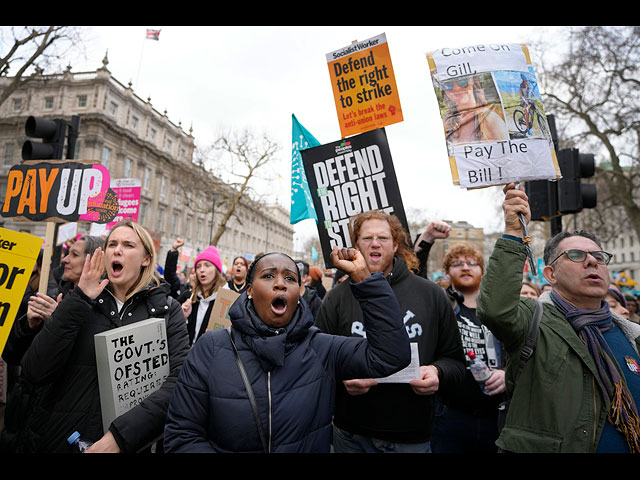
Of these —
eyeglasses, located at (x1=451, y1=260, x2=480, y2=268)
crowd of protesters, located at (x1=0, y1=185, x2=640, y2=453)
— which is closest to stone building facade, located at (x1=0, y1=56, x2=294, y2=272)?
eyeglasses, located at (x1=451, y1=260, x2=480, y2=268)

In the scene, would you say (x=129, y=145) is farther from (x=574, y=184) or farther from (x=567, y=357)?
(x=567, y=357)

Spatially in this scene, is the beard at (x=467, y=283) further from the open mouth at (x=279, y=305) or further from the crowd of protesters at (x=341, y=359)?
the open mouth at (x=279, y=305)

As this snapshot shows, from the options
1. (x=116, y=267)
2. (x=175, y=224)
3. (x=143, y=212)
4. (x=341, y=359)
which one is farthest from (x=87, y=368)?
(x=175, y=224)

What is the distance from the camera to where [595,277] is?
2119 mm

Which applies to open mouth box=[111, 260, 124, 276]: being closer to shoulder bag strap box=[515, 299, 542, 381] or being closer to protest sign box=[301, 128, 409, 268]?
protest sign box=[301, 128, 409, 268]

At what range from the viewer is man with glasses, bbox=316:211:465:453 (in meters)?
2.33

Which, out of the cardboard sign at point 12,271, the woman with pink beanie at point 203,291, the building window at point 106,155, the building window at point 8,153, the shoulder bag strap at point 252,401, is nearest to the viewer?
the shoulder bag strap at point 252,401

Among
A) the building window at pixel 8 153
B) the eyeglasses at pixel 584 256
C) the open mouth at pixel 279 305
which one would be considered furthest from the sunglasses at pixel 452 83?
the building window at pixel 8 153

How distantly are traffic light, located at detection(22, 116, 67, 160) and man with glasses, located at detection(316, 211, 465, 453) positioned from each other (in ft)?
11.2

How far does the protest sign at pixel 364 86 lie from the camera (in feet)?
11.3

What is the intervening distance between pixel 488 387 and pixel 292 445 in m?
1.68

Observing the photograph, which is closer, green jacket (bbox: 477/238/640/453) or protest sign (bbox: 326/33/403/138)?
green jacket (bbox: 477/238/640/453)

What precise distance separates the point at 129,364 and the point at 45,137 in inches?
137

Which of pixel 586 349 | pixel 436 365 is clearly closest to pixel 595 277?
pixel 586 349
